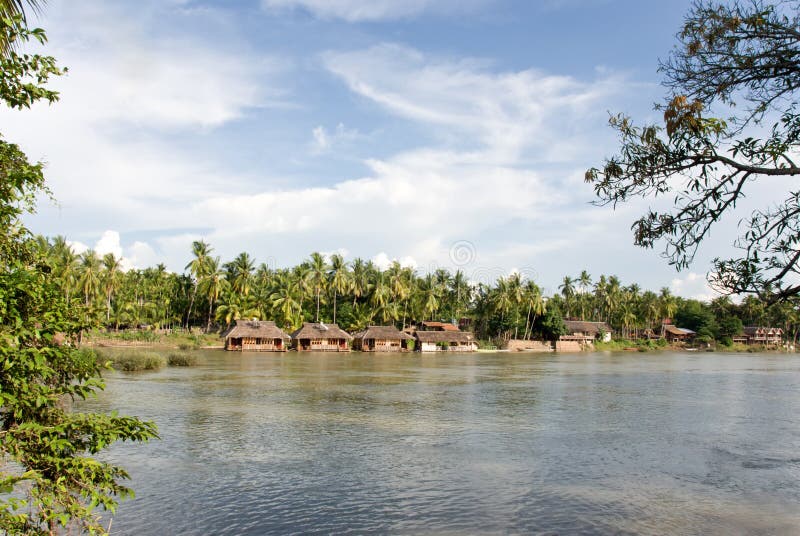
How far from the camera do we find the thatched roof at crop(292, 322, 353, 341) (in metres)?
68.4

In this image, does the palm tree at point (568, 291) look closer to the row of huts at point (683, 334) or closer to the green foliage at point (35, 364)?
the row of huts at point (683, 334)

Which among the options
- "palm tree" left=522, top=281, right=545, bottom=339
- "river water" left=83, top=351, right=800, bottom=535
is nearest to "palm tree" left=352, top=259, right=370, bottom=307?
"palm tree" left=522, top=281, right=545, bottom=339

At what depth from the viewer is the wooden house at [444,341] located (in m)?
75.7

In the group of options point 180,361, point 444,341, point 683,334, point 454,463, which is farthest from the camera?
point 683,334

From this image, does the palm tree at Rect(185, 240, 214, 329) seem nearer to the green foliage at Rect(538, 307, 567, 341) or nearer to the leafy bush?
the leafy bush

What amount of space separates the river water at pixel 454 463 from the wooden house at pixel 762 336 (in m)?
93.0

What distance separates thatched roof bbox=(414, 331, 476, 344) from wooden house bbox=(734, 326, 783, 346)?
6267 centimetres

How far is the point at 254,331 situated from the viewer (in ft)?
213

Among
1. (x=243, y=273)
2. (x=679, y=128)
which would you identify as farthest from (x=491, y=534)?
(x=243, y=273)

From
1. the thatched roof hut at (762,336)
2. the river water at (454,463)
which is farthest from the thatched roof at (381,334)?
the thatched roof hut at (762,336)

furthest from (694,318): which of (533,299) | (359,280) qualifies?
(359,280)

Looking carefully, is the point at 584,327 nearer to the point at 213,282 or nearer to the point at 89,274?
the point at 213,282

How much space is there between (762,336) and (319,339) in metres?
86.0

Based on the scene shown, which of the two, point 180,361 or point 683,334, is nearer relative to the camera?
point 180,361
